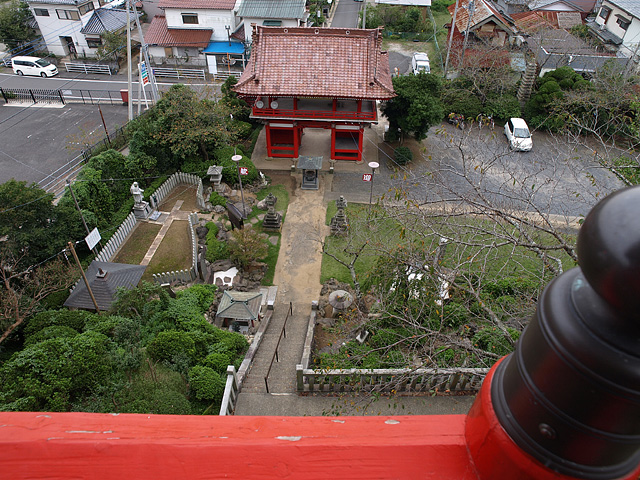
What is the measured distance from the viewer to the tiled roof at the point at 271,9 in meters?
33.8

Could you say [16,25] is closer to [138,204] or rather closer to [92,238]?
[138,204]

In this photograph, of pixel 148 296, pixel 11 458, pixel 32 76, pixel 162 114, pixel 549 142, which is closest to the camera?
pixel 11 458

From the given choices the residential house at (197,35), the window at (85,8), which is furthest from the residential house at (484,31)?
the window at (85,8)

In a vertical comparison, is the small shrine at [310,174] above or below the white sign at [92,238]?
below

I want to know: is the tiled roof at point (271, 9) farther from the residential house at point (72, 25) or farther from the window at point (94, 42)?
the window at point (94, 42)

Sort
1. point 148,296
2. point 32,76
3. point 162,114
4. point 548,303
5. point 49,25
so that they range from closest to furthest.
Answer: point 548,303 < point 148,296 < point 162,114 < point 32,76 < point 49,25

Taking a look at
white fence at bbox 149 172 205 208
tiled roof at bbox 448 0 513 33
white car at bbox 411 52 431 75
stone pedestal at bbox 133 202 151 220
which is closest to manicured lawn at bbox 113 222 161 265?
stone pedestal at bbox 133 202 151 220

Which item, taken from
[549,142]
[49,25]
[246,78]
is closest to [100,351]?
[246,78]

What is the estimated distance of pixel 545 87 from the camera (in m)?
25.6

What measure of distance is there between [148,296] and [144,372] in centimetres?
327

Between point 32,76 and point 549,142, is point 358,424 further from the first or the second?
point 32,76

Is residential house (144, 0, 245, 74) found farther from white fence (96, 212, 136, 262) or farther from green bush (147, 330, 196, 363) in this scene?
green bush (147, 330, 196, 363)

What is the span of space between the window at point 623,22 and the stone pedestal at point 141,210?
3537 cm

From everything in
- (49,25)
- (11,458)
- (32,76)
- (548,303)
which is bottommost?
(32,76)
